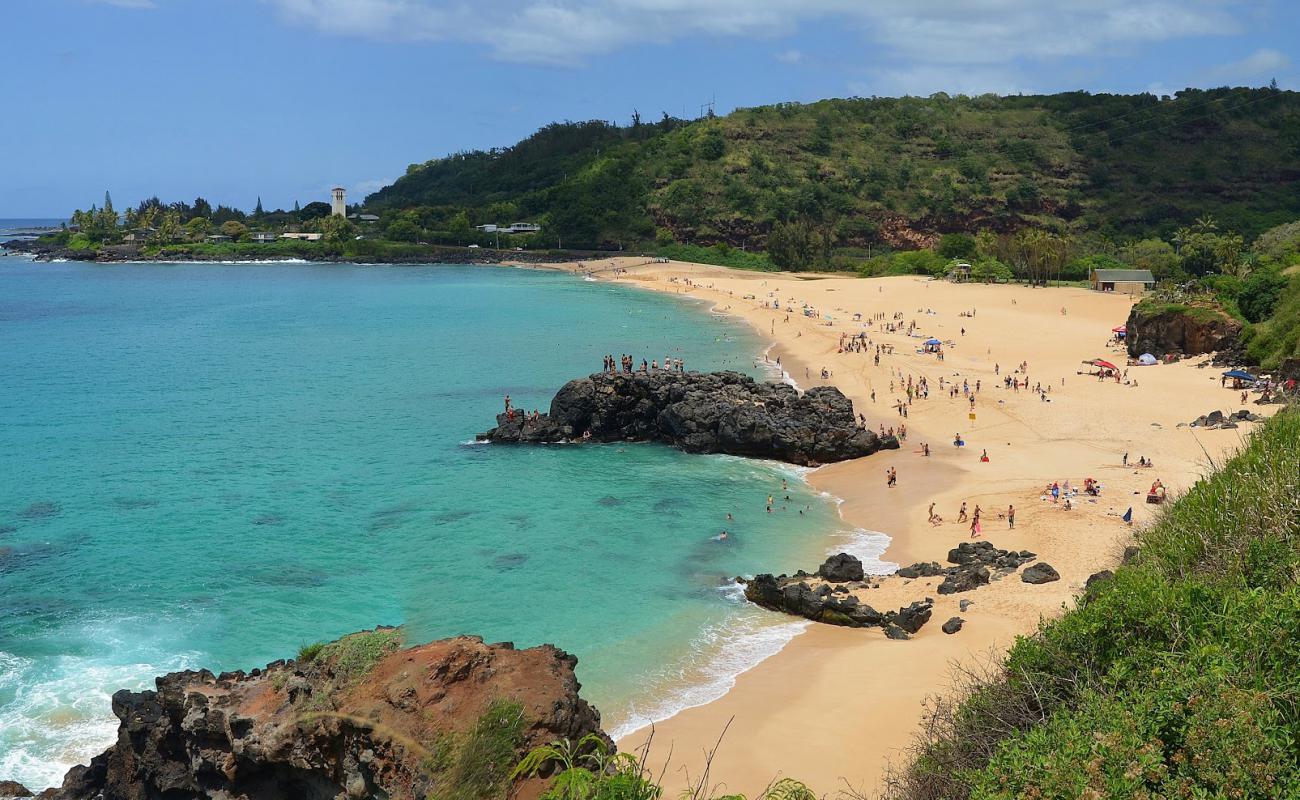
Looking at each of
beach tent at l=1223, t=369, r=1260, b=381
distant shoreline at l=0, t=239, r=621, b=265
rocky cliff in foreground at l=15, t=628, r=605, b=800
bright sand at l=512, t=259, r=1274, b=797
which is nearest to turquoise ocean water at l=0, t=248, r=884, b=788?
bright sand at l=512, t=259, r=1274, b=797

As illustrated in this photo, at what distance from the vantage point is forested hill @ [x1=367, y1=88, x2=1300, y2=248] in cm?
12475

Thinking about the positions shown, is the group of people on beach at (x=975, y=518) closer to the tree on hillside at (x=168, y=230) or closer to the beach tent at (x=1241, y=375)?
the beach tent at (x=1241, y=375)

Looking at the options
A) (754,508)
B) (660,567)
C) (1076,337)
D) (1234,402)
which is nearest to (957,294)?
(1076,337)

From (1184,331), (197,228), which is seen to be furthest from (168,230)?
(1184,331)

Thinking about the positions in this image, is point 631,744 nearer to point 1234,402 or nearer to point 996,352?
point 1234,402

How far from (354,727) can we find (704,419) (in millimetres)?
25990

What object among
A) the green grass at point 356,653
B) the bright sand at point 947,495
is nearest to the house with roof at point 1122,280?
the bright sand at point 947,495

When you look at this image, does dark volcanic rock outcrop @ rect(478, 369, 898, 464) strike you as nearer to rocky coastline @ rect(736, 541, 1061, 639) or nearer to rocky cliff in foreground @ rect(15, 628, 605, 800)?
rocky coastline @ rect(736, 541, 1061, 639)

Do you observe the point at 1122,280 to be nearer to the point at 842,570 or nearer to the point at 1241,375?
the point at 1241,375

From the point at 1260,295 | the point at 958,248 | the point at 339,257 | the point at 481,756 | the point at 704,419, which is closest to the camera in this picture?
the point at 481,756

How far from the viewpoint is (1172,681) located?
30.9ft

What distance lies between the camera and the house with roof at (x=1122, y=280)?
79688mm

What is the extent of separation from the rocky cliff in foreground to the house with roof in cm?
7810

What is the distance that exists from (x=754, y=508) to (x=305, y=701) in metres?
19.2
